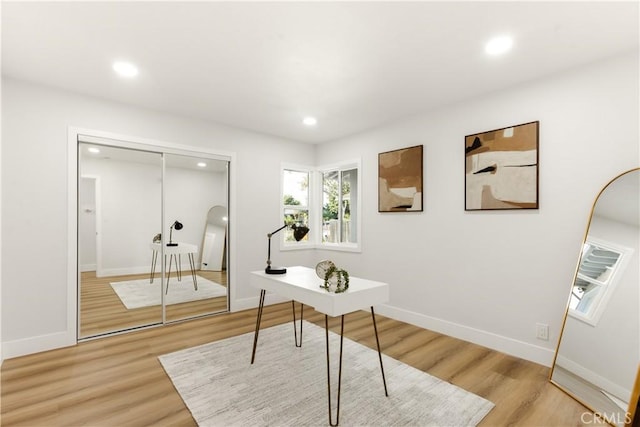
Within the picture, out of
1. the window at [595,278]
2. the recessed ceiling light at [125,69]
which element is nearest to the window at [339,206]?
the window at [595,278]

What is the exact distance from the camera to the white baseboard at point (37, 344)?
271 cm

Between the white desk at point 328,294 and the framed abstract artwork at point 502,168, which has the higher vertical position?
the framed abstract artwork at point 502,168

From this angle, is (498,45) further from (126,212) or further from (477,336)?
(126,212)

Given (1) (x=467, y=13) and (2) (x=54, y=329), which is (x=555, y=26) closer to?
(1) (x=467, y=13)

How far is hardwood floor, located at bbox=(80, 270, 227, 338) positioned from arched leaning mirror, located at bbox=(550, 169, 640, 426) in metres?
3.88

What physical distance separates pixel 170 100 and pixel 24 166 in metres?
1.46

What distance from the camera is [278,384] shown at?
2.31 meters

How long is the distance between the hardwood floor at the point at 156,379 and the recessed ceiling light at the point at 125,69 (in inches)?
101

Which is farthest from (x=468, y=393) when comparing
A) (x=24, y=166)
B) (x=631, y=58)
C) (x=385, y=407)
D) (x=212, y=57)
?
(x=24, y=166)

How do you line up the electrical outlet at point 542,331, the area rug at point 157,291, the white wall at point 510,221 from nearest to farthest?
1. the white wall at point 510,221
2. the electrical outlet at point 542,331
3. the area rug at point 157,291

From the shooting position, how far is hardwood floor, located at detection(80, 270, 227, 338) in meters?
3.16

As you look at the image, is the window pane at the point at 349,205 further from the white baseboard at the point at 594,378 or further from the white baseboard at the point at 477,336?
the white baseboard at the point at 594,378

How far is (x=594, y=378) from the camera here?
6.86ft

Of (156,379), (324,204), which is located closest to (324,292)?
(156,379)
